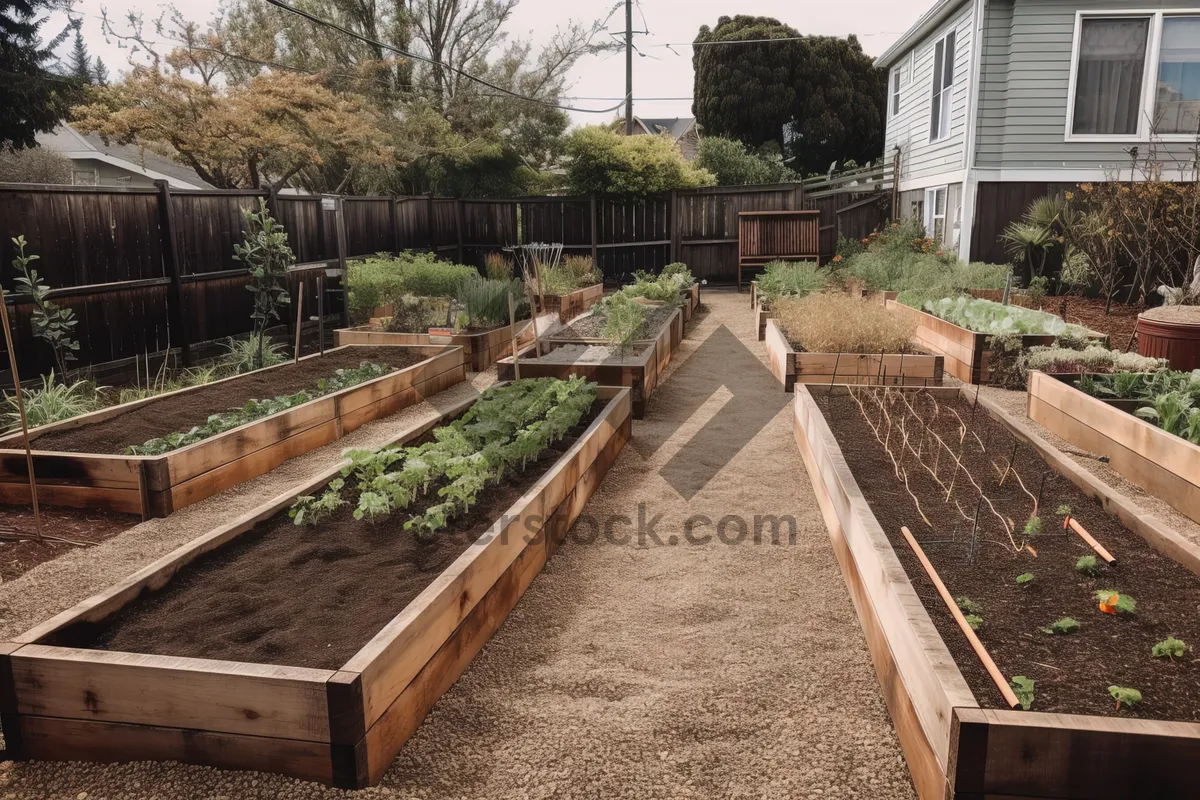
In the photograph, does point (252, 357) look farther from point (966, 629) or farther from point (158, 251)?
point (966, 629)

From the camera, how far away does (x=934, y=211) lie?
1429cm

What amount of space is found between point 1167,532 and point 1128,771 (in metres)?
1.62

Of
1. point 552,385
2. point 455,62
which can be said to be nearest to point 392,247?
point 552,385

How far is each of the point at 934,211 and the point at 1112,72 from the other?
3.40 m

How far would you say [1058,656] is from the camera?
243 centimetres

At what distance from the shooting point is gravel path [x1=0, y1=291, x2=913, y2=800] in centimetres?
226

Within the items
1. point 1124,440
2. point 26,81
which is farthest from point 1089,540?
point 26,81

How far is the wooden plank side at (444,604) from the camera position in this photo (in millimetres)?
2262

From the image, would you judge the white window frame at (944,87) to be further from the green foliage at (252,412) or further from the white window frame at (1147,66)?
the green foliage at (252,412)

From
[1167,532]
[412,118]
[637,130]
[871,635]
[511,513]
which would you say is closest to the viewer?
[871,635]

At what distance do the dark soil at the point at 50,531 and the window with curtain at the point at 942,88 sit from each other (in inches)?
510

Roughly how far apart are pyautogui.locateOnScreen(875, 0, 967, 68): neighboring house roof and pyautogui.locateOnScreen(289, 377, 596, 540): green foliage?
1088 cm

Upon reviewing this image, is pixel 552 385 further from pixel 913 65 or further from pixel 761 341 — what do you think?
pixel 913 65

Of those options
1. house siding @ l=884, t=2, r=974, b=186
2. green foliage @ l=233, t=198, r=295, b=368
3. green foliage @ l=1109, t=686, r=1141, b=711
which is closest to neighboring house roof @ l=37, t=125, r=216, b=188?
green foliage @ l=233, t=198, r=295, b=368
